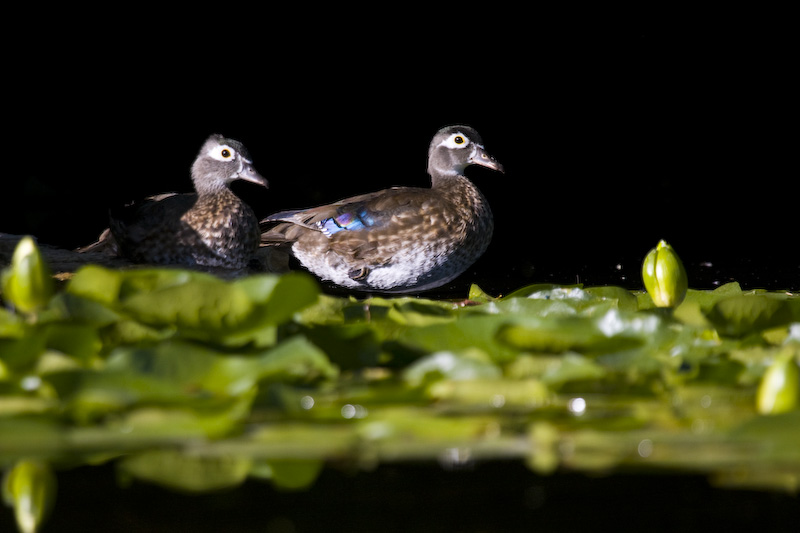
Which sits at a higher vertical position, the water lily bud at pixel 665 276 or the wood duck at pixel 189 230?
the water lily bud at pixel 665 276

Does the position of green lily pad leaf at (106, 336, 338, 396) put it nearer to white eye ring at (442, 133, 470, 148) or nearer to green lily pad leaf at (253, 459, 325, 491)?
green lily pad leaf at (253, 459, 325, 491)

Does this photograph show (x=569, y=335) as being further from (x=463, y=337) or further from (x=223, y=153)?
(x=223, y=153)

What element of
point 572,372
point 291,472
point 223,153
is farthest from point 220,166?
point 291,472

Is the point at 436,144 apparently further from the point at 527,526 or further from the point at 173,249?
the point at 527,526

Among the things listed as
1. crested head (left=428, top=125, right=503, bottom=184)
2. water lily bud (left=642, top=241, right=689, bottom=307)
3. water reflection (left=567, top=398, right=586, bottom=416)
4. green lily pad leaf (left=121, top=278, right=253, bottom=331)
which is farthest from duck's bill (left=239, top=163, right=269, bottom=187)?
water reflection (left=567, top=398, right=586, bottom=416)

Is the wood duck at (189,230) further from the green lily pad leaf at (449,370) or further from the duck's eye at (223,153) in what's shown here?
→ the green lily pad leaf at (449,370)

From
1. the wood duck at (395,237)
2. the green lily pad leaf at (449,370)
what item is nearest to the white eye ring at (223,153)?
the wood duck at (395,237)
